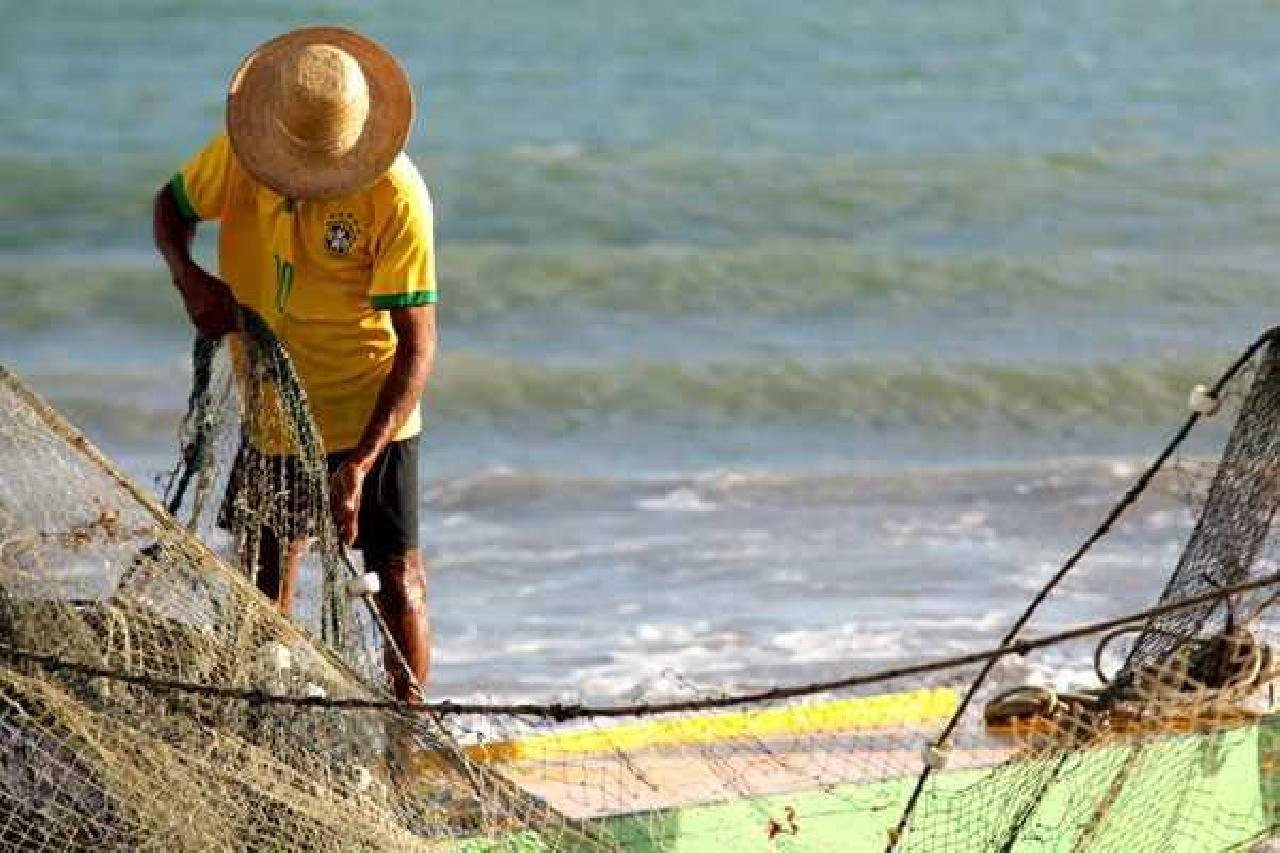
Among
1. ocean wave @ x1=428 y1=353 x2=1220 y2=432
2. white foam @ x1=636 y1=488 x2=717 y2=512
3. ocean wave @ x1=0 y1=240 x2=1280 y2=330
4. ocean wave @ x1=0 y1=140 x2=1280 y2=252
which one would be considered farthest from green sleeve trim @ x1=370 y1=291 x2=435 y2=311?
ocean wave @ x1=0 y1=140 x2=1280 y2=252

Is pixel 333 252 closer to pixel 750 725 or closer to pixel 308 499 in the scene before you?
pixel 308 499

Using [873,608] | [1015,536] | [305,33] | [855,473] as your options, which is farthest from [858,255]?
[305,33]

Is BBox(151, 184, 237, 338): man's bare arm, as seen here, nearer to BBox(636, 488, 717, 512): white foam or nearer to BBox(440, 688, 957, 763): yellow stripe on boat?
BBox(440, 688, 957, 763): yellow stripe on boat

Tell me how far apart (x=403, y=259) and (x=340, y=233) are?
17 centimetres

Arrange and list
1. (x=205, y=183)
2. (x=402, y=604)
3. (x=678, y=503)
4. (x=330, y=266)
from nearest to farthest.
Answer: (x=330, y=266), (x=205, y=183), (x=402, y=604), (x=678, y=503)

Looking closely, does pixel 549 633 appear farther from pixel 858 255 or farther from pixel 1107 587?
pixel 858 255

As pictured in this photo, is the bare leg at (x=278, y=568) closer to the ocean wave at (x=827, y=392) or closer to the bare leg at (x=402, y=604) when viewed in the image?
the bare leg at (x=402, y=604)

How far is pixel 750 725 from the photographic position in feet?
21.8

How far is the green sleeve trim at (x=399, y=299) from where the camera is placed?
560cm

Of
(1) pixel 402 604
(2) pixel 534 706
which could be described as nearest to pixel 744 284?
(1) pixel 402 604

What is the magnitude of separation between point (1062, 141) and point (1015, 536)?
8853 mm

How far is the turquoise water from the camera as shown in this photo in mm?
8695

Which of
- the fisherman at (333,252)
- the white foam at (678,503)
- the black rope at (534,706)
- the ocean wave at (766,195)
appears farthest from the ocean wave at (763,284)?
the black rope at (534,706)

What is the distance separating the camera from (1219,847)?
5324mm
